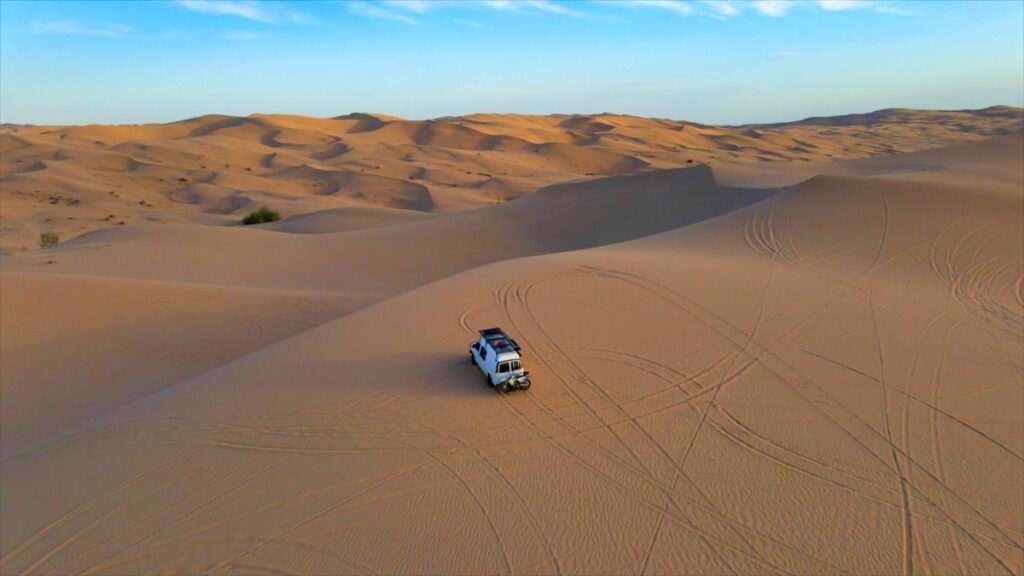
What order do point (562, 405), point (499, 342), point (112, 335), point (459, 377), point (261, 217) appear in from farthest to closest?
point (261, 217)
point (112, 335)
point (459, 377)
point (499, 342)
point (562, 405)

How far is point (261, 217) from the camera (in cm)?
3447

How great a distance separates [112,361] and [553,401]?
9783mm

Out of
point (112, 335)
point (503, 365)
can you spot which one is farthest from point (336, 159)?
point (503, 365)

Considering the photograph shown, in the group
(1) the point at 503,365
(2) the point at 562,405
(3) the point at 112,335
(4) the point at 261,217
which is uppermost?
(1) the point at 503,365

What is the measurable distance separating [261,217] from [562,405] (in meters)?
31.0

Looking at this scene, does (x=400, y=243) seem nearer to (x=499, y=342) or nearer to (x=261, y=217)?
(x=261, y=217)

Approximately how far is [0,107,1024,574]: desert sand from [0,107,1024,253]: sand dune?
20518 mm

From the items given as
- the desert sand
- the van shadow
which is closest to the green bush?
the desert sand

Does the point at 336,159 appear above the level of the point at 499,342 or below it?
above

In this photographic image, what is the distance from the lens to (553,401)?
8.12 meters

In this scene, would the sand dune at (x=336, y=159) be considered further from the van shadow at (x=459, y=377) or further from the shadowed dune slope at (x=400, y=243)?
the van shadow at (x=459, y=377)

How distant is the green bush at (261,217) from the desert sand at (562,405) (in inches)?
485

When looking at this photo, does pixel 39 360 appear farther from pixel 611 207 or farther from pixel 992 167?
pixel 992 167

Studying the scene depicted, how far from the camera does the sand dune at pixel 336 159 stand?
40.2 metres
